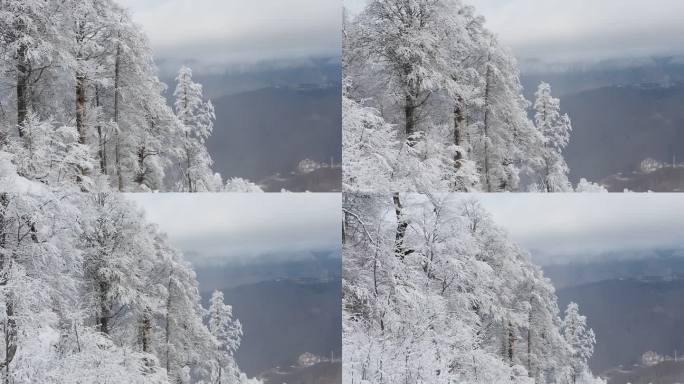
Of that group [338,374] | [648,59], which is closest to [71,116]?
[338,374]

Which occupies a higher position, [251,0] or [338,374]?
[251,0]

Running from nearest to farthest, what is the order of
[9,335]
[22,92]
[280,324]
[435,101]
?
[9,335] → [22,92] → [280,324] → [435,101]

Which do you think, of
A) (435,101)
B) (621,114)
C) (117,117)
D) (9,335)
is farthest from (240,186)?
(621,114)

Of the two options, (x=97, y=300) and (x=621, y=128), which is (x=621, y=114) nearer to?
(x=621, y=128)

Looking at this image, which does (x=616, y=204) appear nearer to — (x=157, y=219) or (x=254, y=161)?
(x=254, y=161)

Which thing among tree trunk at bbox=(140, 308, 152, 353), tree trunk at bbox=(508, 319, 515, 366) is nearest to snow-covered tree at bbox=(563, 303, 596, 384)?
tree trunk at bbox=(508, 319, 515, 366)

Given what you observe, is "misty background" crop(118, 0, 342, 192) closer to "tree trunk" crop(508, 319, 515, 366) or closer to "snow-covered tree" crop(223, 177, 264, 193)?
"snow-covered tree" crop(223, 177, 264, 193)
